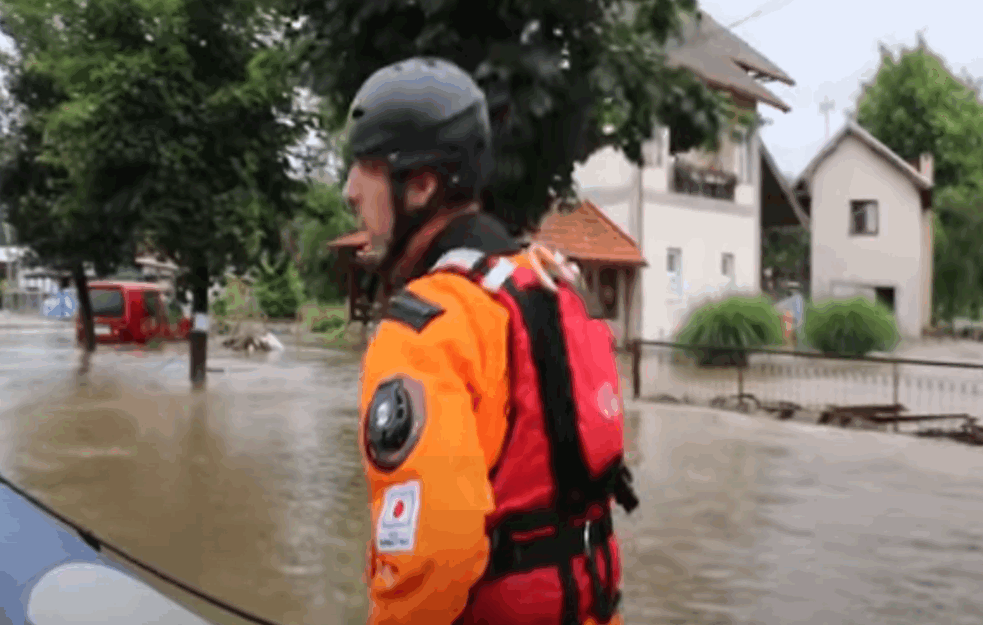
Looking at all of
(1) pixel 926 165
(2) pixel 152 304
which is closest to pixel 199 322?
(2) pixel 152 304

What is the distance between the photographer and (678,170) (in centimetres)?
2903

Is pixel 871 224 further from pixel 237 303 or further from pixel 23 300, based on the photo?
pixel 23 300

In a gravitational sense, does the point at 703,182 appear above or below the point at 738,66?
below

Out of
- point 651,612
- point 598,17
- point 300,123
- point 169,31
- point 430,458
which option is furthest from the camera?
point 300,123

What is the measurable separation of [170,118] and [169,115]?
14cm

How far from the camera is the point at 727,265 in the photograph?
31.5 m

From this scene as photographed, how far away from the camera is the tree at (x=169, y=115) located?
16.6 metres

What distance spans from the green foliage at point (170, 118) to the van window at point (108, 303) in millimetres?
12029

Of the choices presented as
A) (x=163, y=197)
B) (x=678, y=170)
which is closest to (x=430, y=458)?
(x=163, y=197)

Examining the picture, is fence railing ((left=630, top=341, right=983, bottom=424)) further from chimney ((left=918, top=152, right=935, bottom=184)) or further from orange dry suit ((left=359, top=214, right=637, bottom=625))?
chimney ((left=918, top=152, right=935, bottom=184))

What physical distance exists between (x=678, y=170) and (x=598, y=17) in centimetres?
2369

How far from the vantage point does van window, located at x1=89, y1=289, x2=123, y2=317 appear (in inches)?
1179

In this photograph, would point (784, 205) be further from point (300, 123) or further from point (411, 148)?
point (411, 148)

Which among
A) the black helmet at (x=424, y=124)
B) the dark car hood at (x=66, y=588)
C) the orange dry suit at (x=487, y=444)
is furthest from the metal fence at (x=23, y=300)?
the orange dry suit at (x=487, y=444)
